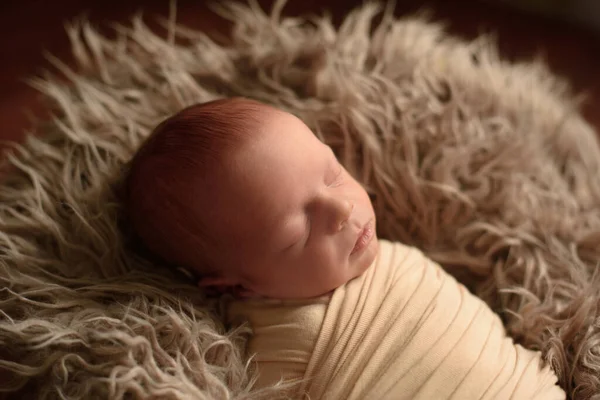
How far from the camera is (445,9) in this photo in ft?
5.24

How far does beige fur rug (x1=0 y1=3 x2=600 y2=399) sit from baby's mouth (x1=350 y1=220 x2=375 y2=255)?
16 centimetres

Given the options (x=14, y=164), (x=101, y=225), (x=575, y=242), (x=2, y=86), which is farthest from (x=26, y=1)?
(x=575, y=242)

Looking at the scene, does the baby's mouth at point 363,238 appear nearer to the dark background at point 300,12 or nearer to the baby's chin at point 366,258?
the baby's chin at point 366,258

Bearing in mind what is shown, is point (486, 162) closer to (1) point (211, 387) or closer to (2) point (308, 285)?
(2) point (308, 285)

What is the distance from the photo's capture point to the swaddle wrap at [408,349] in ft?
2.35

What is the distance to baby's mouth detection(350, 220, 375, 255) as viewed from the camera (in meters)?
0.77

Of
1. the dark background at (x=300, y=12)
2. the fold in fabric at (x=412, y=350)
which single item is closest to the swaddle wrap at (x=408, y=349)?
the fold in fabric at (x=412, y=350)

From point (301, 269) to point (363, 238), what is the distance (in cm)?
9

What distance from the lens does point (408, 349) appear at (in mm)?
731

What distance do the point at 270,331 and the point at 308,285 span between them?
7 cm

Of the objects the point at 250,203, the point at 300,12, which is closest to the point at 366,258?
the point at 250,203

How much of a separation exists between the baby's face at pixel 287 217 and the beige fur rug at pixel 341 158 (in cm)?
9

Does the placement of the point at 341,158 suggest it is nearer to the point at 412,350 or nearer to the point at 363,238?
the point at 363,238

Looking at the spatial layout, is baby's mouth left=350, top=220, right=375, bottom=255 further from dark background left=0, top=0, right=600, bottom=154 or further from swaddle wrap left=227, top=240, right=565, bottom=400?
dark background left=0, top=0, right=600, bottom=154
